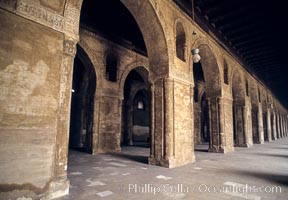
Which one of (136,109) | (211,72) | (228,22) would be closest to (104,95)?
(211,72)

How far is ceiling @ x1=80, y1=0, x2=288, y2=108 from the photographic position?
331 inches

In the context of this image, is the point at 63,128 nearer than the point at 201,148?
Yes

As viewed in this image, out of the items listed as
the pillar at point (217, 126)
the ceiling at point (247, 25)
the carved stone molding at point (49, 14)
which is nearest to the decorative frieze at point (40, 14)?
the carved stone molding at point (49, 14)

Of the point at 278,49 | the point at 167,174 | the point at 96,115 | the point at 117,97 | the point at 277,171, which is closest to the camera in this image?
the point at 167,174

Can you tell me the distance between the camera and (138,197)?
369cm

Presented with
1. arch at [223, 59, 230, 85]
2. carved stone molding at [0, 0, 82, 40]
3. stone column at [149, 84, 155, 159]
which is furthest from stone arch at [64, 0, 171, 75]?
arch at [223, 59, 230, 85]

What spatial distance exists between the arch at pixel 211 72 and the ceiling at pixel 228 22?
3.89ft

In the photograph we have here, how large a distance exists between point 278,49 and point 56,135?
1455cm

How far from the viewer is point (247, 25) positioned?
33.0ft

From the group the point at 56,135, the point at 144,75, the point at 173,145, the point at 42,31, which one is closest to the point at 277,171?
the point at 173,145

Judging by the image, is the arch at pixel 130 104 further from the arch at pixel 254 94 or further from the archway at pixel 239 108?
the arch at pixel 254 94

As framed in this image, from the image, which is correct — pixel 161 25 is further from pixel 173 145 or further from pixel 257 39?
pixel 257 39

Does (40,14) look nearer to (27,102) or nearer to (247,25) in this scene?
(27,102)

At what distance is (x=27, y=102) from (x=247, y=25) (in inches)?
429
